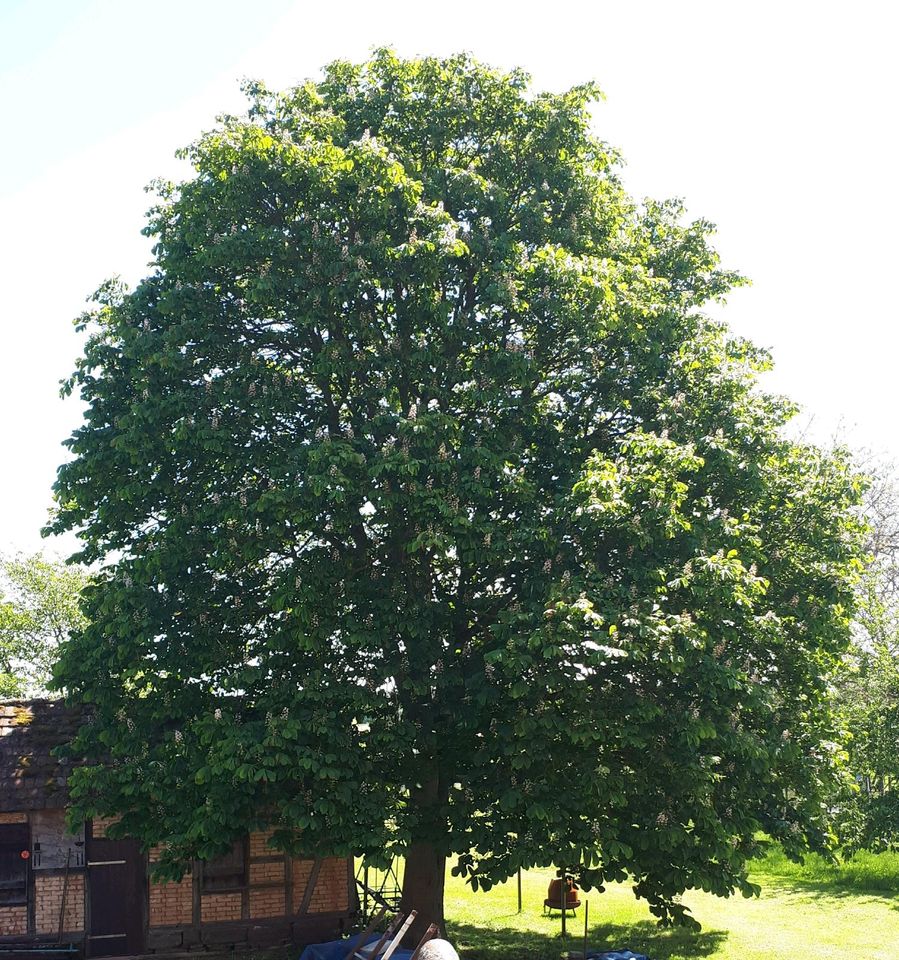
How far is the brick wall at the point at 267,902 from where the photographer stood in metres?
21.6

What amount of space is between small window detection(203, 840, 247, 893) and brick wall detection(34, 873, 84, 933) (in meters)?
2.51

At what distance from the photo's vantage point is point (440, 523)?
16547mm

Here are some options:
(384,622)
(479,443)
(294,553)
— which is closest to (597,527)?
(479,443)

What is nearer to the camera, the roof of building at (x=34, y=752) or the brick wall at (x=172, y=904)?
the roof of building at (x=34, y=752)

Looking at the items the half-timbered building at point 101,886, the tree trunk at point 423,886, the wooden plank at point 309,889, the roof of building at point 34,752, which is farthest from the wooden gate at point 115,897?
the tree trunk at point 423,886

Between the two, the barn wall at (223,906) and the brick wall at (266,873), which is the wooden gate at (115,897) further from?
the brick wall at (266,873)

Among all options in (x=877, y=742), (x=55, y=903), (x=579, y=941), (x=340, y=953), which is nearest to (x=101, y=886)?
(x=55, y=903)

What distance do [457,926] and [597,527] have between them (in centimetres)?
1381

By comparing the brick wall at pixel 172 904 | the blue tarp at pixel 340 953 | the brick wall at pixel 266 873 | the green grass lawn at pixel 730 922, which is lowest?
the green grass lawn at pixel 730 922

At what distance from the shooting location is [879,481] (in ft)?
146

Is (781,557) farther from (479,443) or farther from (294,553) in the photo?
(294,553)

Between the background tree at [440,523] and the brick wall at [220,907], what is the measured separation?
4379mm

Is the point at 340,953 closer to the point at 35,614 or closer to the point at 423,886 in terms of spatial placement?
the point at 423,886

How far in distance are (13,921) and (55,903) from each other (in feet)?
2.72
